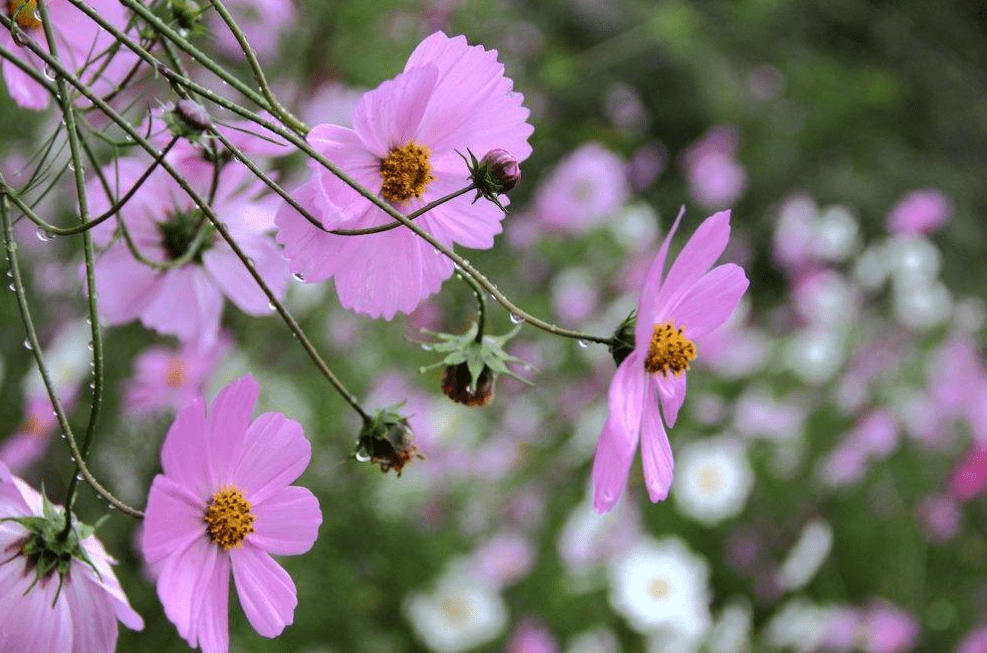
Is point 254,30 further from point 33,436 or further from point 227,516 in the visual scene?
point 227,516

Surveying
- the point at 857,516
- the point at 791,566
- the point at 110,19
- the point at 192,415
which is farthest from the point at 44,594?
the point at 857,516

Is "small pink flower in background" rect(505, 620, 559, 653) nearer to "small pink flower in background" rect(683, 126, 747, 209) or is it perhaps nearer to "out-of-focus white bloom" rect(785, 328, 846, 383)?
"out-of-focus white bloom" rect(785, 328, 846, 383)

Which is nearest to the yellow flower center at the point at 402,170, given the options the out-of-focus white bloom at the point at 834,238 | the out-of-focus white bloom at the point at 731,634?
the out-of-focus white bloom at the point at 731,634

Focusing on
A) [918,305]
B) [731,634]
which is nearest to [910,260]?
[918,305]

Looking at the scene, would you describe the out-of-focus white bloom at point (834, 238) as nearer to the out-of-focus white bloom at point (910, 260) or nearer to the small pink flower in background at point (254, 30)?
the out-of-focus white bloom at point (910, 260)

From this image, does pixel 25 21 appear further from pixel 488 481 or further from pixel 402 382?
pixel 488 481
